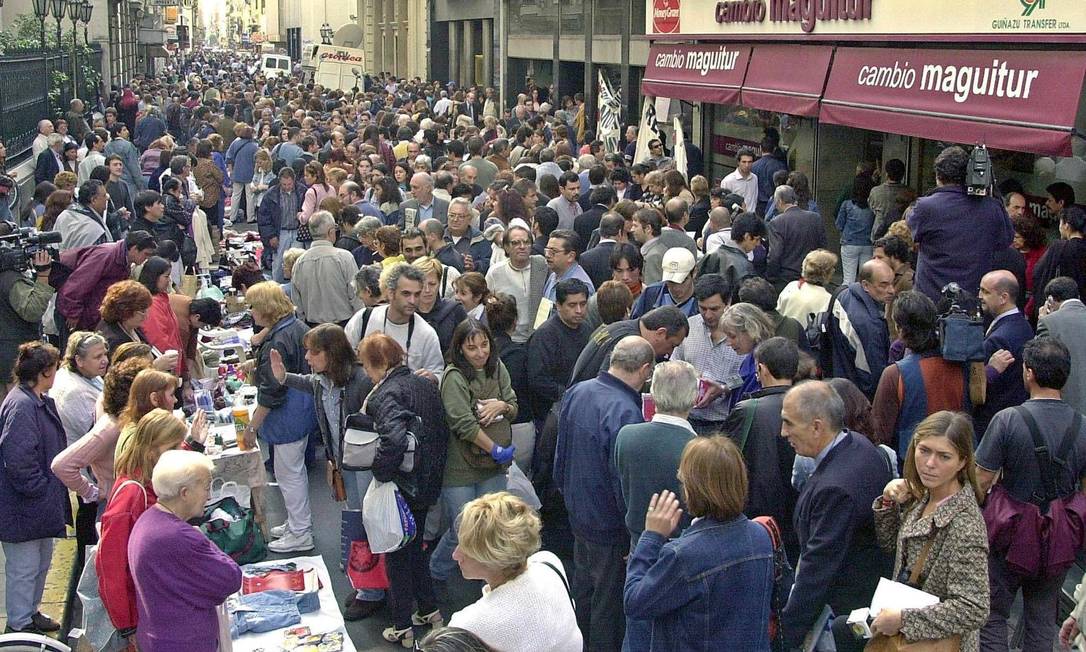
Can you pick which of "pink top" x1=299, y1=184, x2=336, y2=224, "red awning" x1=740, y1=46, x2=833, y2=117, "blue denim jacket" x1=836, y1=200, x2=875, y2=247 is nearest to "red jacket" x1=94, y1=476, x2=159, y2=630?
"pink top" x1=299, y1=184, x2=336, y2=224

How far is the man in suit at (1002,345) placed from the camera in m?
6.38

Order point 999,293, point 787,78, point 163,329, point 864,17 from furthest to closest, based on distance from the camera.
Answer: point 787,78
point 864,17
point 163,329
point 999,293

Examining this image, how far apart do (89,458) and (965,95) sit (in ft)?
24.1

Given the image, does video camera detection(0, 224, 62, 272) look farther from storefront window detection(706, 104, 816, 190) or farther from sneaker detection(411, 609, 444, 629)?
storefront window detection(706, 104, 816, 190)

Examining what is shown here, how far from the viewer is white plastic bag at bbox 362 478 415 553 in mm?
6367

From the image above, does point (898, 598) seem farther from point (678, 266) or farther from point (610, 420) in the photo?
point (678, 266)

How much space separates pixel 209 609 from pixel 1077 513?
11.9 feet

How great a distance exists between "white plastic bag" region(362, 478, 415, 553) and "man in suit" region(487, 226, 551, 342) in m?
2.61

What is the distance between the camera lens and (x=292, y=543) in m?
7.97

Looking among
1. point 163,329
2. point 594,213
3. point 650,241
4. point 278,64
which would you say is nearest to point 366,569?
point 163,329

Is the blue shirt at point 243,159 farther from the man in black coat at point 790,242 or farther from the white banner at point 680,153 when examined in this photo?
the man in black coat at point 790,242

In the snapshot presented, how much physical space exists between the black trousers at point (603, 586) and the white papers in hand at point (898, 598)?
1.58 meters

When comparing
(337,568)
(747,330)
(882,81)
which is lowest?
(337,568)

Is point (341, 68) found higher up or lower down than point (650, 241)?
higher up
